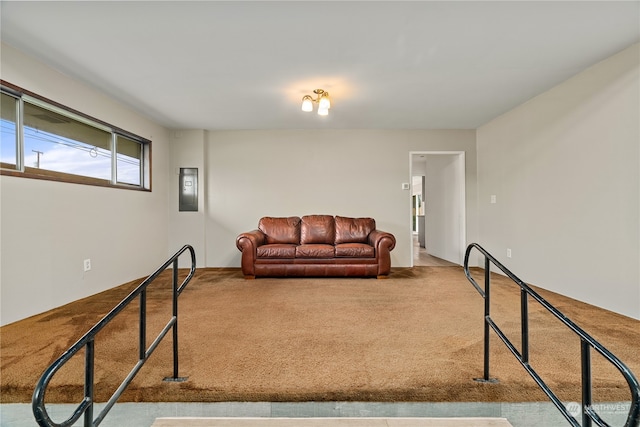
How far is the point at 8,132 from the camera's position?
2600mm

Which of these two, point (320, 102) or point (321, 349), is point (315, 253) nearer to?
point (320, 102)

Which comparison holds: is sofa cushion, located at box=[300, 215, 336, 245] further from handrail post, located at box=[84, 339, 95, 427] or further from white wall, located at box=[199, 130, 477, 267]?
handrail post, located at box=[84, 339, 95, 427]

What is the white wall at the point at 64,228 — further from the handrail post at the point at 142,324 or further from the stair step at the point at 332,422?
the stair step at the point at 332,422

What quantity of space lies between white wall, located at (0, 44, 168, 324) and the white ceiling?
26 centimetres

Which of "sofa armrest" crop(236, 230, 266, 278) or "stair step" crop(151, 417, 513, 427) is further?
"sofa armrest" crop(236, 230, 266, 278)

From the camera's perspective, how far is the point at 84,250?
337 cm

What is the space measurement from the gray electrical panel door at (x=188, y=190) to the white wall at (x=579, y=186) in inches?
197

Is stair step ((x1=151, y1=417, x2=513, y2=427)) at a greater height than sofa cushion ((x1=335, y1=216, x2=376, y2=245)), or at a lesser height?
lesser

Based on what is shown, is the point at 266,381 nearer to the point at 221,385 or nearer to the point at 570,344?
the point at 221,385

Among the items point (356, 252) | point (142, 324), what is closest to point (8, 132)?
point (142, 324)

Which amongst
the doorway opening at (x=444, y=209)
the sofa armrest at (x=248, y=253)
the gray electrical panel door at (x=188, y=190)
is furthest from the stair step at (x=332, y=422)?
the gray electrical panel door at (x=188, y=190)

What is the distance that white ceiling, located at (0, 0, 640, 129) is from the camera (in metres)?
2.13

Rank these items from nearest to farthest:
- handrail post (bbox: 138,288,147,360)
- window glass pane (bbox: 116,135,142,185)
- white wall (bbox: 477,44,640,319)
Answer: handrail post (bbox: 138,288,147,360)
white wall (bbox: 477,44,640,319)
window glass pane (bbox: 116,135,142,185)

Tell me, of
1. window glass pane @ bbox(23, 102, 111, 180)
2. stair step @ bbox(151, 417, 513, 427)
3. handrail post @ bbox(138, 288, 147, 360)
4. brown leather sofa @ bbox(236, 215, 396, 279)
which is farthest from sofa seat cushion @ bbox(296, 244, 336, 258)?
handrail post @ bbox(138, 288, 147, 360)
